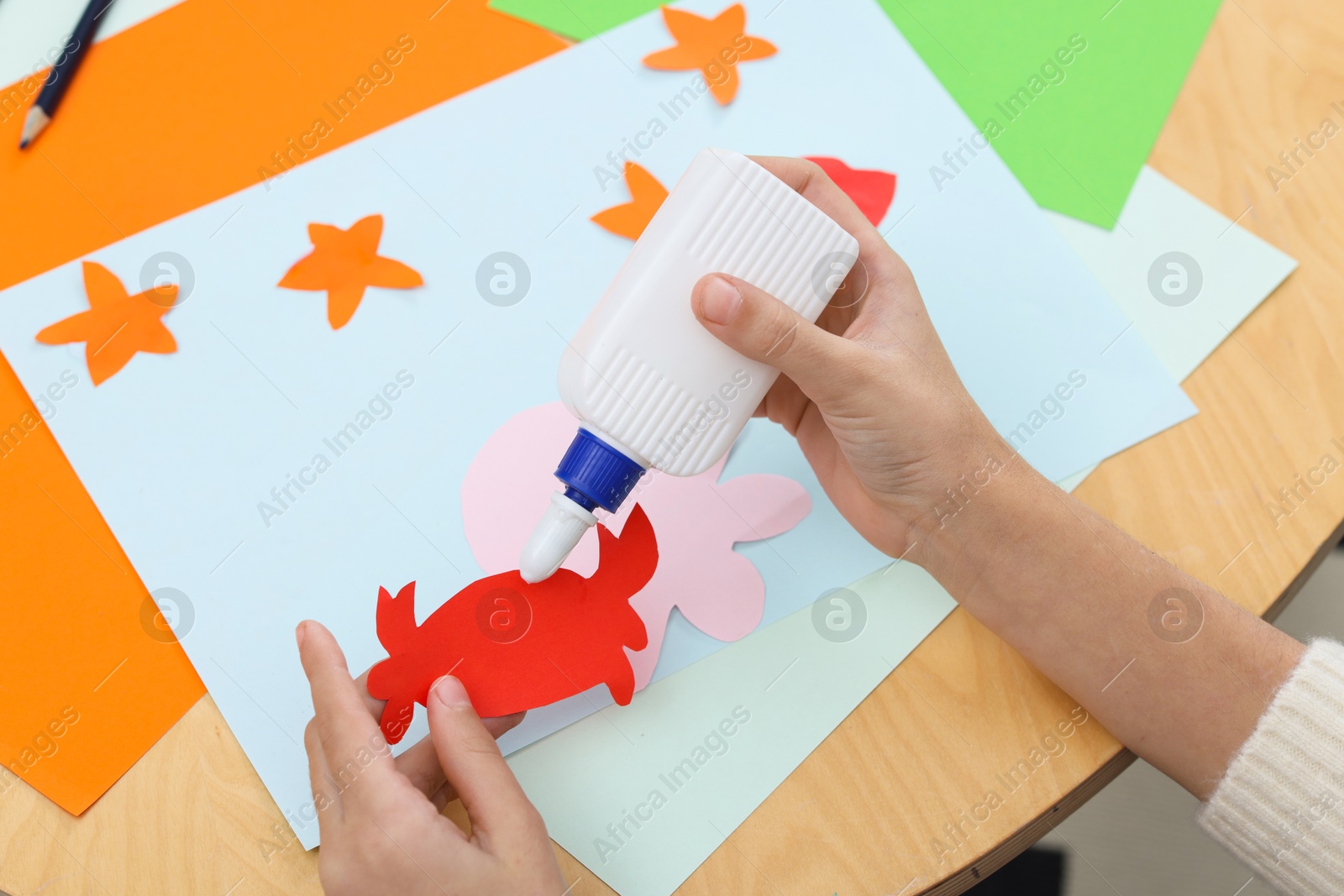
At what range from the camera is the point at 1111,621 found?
1.98 ft

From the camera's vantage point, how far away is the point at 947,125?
2.54 ft

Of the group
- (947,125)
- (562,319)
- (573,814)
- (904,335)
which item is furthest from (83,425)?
(947,125)

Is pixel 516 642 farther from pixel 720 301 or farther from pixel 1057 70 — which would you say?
pixel 1057 70

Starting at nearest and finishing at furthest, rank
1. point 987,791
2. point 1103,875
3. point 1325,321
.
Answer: point 987,791 < point 1325,321 < point 1103,875

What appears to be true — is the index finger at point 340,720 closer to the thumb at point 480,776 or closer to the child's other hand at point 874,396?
the thumb at point 480,776

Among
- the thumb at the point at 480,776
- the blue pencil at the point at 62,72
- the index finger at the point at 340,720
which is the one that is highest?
the blue pencil at the point at 62,72

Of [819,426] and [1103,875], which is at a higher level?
[819,426]

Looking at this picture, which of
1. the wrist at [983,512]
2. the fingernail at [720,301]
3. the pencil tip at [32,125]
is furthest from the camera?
the pencil tip at [32,125]

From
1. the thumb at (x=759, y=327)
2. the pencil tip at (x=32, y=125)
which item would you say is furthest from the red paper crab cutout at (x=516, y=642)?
the pencil tip at (x=32, y=125)

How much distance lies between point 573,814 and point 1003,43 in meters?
0.79

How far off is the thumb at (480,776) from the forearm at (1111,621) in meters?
0.34

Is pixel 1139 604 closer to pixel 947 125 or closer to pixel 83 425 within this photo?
pixel 947 125

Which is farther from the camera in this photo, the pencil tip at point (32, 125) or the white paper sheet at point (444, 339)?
the pencil tip at point (32, 125)

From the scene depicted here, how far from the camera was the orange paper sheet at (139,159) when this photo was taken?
0.64 m
